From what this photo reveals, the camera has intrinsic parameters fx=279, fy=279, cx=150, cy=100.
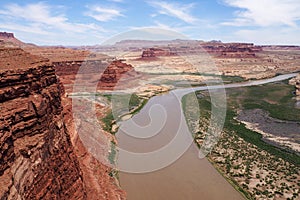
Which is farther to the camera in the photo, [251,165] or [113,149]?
[113,149]

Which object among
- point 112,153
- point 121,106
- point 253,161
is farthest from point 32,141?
point 121,106

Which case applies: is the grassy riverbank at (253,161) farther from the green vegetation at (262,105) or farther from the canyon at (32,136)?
the canyon at (32,136)

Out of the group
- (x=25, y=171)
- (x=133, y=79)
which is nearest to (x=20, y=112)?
(x=25, y=171)

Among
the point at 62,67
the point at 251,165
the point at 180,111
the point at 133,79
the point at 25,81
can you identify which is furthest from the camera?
the point at 133,79

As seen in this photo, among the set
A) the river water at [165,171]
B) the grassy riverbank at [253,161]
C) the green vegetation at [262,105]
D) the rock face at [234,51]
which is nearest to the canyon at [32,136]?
the river water at [165,171]

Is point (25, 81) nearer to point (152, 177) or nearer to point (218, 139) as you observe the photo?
point (152, 177)

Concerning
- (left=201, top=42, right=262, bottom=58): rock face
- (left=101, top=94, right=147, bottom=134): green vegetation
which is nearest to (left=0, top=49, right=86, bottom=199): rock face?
(left=101, top=94, right=147, bottom=134): green vegetation

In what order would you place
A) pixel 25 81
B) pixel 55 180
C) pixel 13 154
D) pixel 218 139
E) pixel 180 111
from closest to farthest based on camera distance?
Answer: pixel 13 154 < pixel 25 81 < pixel 55 180 < pixel 218 139 < pixel 180 111
